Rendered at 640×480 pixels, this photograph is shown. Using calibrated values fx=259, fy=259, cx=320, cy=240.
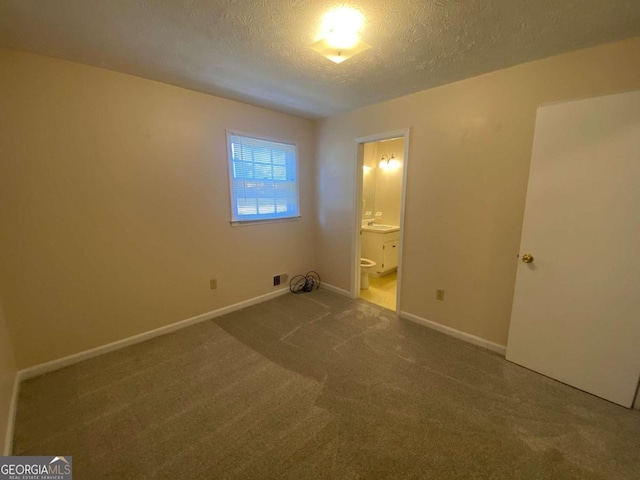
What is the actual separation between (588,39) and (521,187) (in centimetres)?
97

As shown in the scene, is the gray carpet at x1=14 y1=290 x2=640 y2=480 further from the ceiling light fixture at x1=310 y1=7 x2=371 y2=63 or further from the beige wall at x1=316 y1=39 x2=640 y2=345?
the ceiling light fixture at x1=310 y1=7 x2=371 y2=63

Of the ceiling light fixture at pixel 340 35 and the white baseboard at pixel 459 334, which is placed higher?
the ceiling light fixture at pixel 340 35

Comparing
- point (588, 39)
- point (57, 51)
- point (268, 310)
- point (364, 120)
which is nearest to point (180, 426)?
point (268, 310)

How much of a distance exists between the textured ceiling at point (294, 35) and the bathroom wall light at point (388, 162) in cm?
233

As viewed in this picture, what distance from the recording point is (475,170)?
231cm

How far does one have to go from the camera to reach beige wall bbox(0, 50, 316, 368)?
1891 millimetres

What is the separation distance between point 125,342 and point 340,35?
3.04m

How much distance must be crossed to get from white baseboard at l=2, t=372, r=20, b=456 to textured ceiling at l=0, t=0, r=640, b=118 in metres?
2.33

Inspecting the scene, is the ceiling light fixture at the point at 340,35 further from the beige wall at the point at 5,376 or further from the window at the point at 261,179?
the beige wall at the point at 5,376

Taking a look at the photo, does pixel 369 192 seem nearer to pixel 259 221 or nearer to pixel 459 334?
pixel 259 221

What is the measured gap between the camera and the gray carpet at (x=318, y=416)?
136cm

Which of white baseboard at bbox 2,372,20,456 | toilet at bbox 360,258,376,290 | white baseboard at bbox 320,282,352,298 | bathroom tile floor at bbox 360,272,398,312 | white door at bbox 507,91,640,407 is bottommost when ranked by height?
white baseboard at bbox 2,372,20,456

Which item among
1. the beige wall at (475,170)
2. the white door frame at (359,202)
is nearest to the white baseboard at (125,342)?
the white door frame at (359,202)

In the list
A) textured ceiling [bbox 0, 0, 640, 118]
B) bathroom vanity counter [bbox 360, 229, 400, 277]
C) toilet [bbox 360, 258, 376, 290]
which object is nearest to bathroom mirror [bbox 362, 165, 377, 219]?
bathroom vanity counter [bbox 360, 229, 400, 277]
